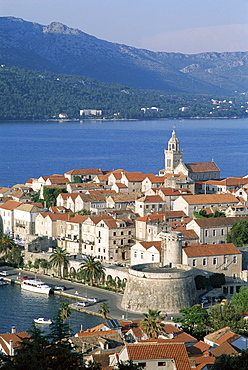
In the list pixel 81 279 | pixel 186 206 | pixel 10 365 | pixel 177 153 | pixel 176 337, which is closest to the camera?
pixel 10 365

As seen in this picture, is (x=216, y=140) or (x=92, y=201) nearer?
(x=92, y=201)

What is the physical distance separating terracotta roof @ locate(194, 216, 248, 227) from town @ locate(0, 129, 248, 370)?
6 cm

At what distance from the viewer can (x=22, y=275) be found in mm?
55062

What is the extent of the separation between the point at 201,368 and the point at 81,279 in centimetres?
2459

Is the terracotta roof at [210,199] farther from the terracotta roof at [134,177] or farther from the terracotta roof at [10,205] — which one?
the terracotta roof at [10,205]

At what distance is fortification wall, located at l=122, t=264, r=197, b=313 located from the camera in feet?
149

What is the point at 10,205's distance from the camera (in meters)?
66.8

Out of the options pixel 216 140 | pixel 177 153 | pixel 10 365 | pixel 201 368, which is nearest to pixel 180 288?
pixel 201 368

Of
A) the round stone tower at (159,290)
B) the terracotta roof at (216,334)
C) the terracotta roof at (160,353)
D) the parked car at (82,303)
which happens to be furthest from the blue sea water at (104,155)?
the terracotta roof at (160,353)

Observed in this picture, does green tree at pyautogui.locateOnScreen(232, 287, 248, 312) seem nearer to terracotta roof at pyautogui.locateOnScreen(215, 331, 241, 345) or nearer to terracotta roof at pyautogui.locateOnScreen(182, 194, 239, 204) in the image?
terracotta roof at pyautogui.locateOnScreen(215, 331, 241, 345)

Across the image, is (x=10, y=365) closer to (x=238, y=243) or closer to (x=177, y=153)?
(x=238, y=243)

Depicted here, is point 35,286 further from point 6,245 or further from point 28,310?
point 6,245

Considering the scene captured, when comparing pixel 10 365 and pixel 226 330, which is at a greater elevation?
pixel 10 365

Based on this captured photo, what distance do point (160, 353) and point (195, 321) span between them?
13.5 metres
